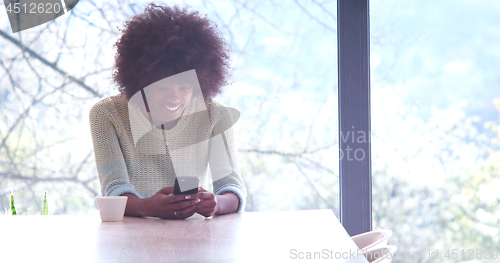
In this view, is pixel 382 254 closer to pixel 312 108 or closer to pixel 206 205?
pixel 206 205

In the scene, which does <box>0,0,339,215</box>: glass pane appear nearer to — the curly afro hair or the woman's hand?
the curly afro hair

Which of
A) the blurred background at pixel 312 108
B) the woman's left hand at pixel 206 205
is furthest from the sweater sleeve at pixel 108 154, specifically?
the blurred background at pixel 312 108

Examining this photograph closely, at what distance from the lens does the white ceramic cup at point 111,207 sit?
1.14 meters

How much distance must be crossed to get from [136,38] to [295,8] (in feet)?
3.46

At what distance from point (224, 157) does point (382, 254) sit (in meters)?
0.76

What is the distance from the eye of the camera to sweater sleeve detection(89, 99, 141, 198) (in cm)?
131

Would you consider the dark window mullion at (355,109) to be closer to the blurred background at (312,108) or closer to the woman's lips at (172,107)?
the blurred background at (312,108)

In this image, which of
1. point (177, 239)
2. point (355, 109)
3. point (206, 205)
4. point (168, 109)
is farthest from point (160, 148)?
point (355, 109)

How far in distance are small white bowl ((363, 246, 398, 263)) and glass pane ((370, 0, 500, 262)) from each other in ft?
3.81

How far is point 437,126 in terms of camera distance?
6.77 feet

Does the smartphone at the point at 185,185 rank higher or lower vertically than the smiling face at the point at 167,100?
lower

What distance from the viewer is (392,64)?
2.11 metres

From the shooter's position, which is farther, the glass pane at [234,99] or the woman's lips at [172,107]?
the glass pane at [234,99]

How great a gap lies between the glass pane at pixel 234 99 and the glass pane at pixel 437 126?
294 mm
